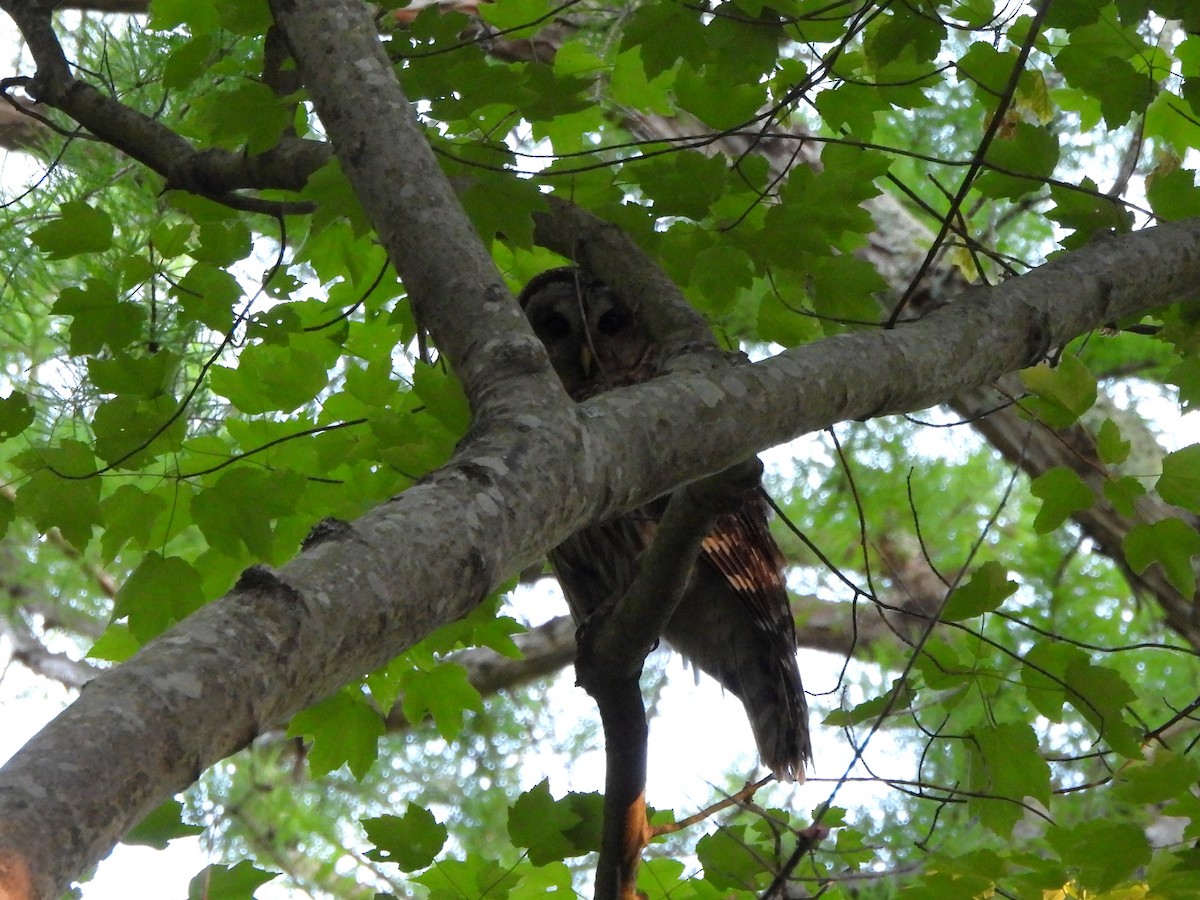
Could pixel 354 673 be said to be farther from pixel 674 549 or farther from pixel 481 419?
pixel 674 549

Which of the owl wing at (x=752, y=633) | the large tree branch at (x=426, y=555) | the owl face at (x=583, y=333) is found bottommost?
the large tree branch at (x=426, y=555)

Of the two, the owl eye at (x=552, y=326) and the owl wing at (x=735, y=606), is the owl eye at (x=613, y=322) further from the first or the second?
the owl wing at (x=735, y=606)

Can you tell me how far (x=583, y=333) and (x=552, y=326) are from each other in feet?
0.39

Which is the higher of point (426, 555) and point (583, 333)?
point (583, 333)

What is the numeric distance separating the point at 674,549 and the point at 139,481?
106 cm

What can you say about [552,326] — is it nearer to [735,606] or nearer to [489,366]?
[735,606]

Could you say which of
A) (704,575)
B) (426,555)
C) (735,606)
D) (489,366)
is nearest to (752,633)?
(735,606)

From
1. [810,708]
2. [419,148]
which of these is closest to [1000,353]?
[419,148]

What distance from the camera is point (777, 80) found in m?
2.50

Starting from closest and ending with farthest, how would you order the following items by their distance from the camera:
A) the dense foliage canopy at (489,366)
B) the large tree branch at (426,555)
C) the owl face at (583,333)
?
1. the large tree branch at (426,555)
2. the dense foliage canopy at (489,366)
3. the owl face at (583,333)

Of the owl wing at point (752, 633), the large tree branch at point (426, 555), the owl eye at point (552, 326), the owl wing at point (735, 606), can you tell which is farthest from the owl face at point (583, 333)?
the large tree branch at point (426, 555)

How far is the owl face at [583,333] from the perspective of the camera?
3.75m

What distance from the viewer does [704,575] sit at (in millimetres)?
3574

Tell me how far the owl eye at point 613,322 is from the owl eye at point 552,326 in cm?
11
